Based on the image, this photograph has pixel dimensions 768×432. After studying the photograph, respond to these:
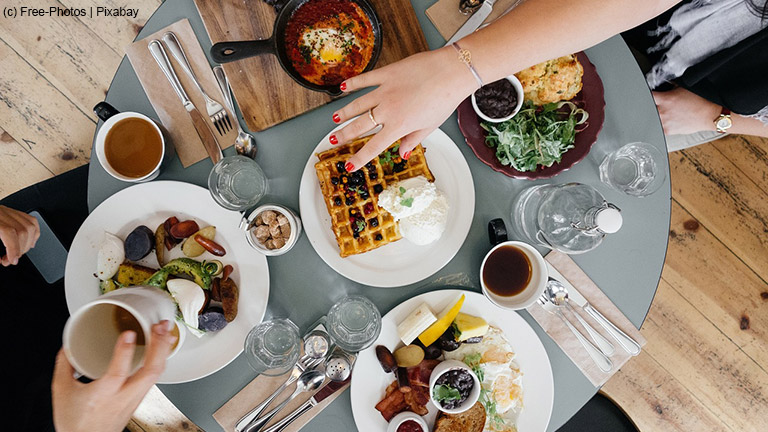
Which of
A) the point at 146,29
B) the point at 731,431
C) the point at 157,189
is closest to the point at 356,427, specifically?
the point at 157,189

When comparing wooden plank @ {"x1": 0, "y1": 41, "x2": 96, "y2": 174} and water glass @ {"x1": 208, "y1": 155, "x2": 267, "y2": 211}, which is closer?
water glass @ {"x1": 208, "y1": 155, "x2": 267, "y2": 211}

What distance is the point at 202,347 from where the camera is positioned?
170cm

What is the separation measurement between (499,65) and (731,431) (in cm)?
309

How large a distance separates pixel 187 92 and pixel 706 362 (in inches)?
135

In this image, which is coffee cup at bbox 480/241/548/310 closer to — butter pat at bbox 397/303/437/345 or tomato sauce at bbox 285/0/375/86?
butter pat at bbox 397/303/437/345

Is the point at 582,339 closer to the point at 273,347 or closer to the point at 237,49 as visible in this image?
the point at 273,347

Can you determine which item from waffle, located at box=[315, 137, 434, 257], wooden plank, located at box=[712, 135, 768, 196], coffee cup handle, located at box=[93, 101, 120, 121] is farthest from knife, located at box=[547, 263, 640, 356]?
wooden plank, located at box=[712, 135, 768, 196]

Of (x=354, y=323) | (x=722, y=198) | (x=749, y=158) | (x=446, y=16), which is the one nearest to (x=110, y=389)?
(x=354, y=323)

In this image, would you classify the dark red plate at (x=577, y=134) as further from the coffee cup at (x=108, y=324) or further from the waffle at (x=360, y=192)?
the coffee cup at (x=108, y=324)

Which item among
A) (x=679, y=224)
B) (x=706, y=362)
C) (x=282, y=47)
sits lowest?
(x=706, y=362)

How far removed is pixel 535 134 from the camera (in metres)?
1.68

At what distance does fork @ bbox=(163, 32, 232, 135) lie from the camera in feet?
5.74

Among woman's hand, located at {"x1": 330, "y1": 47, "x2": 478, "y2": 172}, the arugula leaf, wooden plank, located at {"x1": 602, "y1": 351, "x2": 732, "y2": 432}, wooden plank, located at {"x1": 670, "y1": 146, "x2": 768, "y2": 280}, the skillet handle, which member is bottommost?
wooden plank, located at {"x1": 602, "y1": 351, "x2": 732, "y2": 432}

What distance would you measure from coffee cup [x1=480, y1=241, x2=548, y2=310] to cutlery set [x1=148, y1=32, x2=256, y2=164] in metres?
1.05
